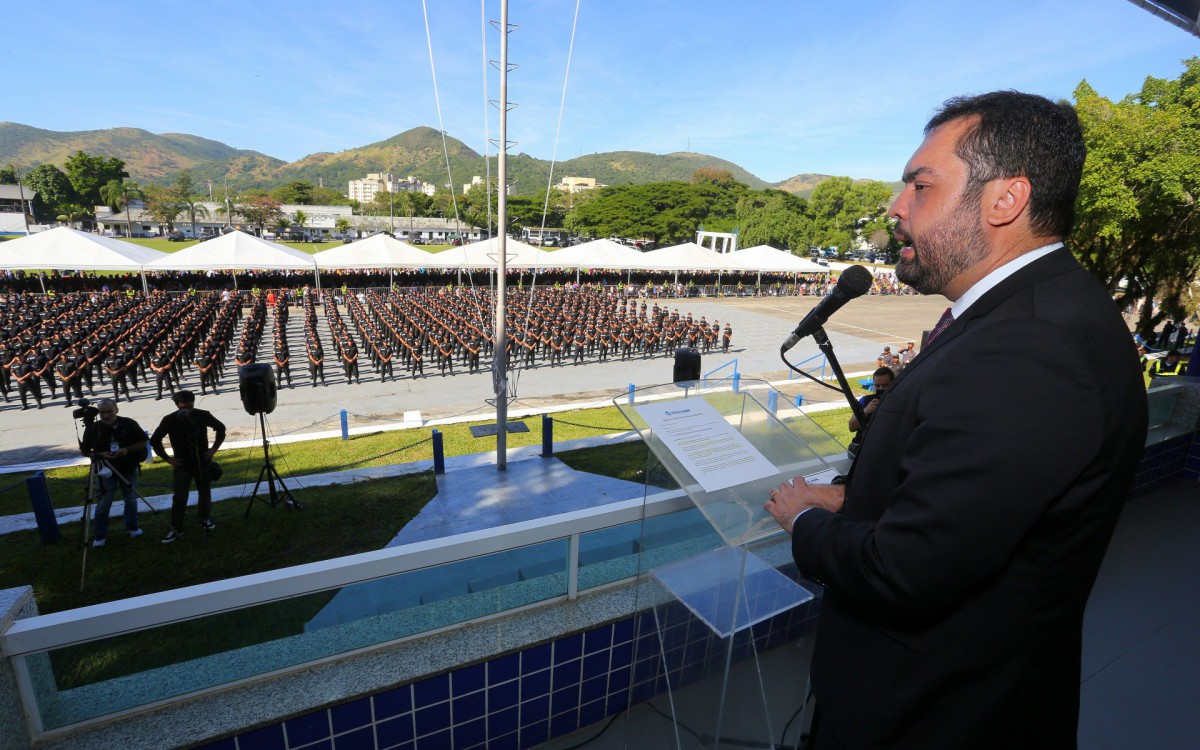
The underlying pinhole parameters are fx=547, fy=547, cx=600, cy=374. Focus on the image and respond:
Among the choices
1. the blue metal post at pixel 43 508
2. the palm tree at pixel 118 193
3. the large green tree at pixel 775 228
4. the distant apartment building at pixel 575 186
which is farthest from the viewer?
the distant apartment building at pixel 575 186

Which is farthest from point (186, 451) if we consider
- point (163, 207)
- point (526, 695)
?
point (163, 207)

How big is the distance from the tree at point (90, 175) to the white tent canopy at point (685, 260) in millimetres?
102176

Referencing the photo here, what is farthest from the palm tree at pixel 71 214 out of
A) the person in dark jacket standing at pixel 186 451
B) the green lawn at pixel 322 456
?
the person in dark jacket standing at pixel 186 451

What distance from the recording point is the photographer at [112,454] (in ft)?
19.0

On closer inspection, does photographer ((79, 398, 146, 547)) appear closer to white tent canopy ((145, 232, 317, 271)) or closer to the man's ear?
the man's ear

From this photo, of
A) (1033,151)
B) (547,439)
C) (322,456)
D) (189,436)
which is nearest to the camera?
(1033,151)

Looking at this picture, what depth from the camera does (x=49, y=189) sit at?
82.8m

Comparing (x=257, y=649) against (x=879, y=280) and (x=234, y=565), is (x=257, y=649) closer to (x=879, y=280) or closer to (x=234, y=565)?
(x=234, y=565)

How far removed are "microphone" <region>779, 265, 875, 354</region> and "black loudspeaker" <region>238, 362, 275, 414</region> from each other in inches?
260

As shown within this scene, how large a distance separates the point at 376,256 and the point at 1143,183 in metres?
25.4

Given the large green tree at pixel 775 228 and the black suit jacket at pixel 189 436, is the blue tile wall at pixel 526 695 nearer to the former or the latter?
the black suit jacket at pixel 189 436

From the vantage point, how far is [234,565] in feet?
18.8

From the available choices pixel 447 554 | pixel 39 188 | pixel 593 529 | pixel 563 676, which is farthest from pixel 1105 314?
pixel 39 188

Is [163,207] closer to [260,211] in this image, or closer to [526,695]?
[260,211]
